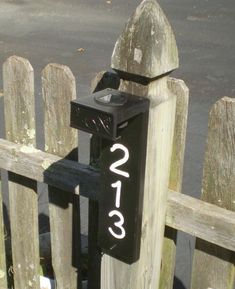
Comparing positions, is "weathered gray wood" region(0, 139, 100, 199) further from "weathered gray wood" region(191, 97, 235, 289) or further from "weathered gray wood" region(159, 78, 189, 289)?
"weathered gray wood" region(191, 97, 235, 289)

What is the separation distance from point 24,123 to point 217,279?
1.09m

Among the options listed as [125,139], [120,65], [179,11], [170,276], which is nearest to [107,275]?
[170,276]

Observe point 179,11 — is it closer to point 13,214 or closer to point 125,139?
point 13,214

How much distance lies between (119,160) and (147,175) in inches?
4.3

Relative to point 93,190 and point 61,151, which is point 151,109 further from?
point 61,151

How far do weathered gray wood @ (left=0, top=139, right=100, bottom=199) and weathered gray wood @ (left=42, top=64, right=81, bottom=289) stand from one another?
6 cm

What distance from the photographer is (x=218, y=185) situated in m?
2.20

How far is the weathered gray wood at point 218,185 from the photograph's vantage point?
6.82ft

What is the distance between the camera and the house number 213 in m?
1.95

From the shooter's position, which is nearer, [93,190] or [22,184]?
[93,190]

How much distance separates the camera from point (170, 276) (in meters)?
2.49

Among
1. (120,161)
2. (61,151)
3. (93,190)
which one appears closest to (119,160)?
(120,161)

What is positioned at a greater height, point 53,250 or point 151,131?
point 151,131

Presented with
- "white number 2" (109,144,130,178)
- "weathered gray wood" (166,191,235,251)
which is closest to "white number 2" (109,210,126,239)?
"white number 2" (109,144,130,178)
